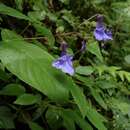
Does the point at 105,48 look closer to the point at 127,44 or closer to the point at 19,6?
the point at 127,44

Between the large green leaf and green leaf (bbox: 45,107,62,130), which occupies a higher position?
the large green leaf

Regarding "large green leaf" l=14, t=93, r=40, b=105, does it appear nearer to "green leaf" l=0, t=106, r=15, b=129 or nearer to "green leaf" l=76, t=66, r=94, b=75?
"green leaf" l=0, t=106, r=15, b=129

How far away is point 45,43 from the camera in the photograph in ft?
6.17

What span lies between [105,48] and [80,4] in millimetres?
319

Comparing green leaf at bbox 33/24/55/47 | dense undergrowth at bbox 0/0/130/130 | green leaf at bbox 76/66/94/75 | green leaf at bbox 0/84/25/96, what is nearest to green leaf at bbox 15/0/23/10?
dense undergrowth at bbox 0/0/130/130

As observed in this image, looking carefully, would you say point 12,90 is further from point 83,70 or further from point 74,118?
point 83,70

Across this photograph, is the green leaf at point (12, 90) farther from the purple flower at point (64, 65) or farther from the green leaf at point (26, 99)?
the purple flower at point (64, 65)

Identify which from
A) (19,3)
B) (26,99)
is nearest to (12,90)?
(26,99)

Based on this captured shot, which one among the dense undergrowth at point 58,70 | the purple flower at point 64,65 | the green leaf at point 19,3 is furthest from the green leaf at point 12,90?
the green leaf at point 19,3

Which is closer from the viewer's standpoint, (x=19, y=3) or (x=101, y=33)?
(x=101, y=33)

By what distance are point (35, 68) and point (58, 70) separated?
84 mm

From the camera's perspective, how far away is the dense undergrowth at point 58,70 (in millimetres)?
1347

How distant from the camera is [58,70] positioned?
1399mm

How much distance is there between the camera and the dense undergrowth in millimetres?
1347
